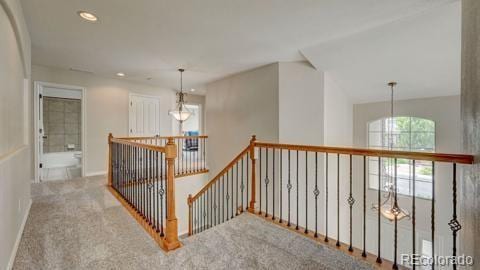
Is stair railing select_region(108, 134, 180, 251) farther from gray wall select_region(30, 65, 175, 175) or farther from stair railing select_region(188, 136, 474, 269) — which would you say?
gray wall select_region(30, 65, 175, 175)

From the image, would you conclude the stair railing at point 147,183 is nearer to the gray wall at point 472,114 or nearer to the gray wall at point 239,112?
the gray wall at point 239,112

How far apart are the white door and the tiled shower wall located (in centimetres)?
206

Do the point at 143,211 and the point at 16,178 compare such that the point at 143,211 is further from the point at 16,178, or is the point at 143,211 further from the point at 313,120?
the point at 313,120

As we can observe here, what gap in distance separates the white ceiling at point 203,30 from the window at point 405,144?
60.7 inches

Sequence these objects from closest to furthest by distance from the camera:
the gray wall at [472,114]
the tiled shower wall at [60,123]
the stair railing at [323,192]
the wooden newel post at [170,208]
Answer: the gray wall at [472,114] < the stair railing at [323,192] < the wooden newel post at [170,208] < the tiled shower wall at [60,123]

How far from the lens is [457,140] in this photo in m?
4.05

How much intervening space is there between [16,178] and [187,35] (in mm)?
2577

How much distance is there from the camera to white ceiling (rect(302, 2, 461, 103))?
8.72 ft

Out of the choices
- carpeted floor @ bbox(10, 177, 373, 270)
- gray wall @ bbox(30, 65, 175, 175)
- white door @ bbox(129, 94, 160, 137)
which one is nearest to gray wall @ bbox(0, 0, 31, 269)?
carpeted floor @ bbox(10, 177, 373, 270)

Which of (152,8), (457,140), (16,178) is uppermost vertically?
(152,8)

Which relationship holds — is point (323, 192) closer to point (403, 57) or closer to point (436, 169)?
point (436, 169)

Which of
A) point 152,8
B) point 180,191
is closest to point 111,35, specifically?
point 152,8

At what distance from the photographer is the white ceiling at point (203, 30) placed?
7.74 feet

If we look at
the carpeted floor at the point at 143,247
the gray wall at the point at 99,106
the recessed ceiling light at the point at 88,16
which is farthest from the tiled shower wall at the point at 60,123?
the recessed ceiling light at the point at 88,16
